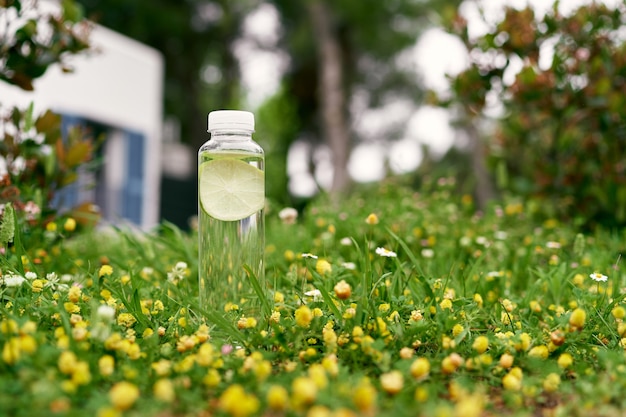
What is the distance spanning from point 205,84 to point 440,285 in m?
19.6

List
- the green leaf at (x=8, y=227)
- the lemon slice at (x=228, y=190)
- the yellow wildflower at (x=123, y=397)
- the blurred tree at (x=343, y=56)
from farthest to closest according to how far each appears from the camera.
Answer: the blurred tree at (x=343, y=56), the green leaf at (x=8, y=227), the lemon slice at (x=228, y=190), the yellow wildflower at (x=123, y=397)

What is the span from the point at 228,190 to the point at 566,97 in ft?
9.92

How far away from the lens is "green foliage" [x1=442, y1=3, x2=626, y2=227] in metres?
4.02

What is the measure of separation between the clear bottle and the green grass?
2.9 inches

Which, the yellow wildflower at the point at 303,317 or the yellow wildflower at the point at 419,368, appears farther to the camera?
the yellow wildflower at the point at 303,317

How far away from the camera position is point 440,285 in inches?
85.0

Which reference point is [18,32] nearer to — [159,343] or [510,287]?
[159,343]

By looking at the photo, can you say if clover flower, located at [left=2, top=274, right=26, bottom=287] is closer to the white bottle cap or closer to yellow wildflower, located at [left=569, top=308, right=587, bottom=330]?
the white bottle cap

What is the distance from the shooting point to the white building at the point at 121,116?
30.9 ft

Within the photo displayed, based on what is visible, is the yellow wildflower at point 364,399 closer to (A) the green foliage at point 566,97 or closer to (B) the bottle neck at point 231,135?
(B) the bottle neck at point 231,135

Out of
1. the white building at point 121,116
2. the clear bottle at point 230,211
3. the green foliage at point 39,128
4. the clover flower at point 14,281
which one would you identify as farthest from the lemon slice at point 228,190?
the white building at point 121,116

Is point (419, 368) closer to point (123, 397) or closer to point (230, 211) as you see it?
point (123, 397)

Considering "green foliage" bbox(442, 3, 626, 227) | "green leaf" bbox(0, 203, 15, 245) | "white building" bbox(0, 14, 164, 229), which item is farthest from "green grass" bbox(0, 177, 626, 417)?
"white building" bbox(0, 14, 164, 229)

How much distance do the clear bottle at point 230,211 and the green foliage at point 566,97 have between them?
256 centimetres
